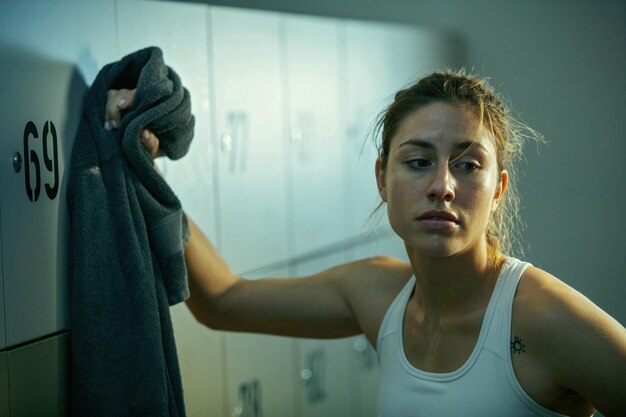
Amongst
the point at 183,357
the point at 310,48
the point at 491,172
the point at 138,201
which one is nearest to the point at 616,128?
the point at 310,48

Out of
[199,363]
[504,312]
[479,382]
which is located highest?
[504,312]

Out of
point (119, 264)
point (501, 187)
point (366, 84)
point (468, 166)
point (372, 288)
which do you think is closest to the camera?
point (119, 264)

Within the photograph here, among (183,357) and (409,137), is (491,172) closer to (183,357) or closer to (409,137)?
(409,137)

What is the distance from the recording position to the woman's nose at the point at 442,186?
3.79ft

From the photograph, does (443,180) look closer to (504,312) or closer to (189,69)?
(504,312)

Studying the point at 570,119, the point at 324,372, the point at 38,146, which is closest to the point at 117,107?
the point at 38,146

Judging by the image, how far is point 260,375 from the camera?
2074 millimetres

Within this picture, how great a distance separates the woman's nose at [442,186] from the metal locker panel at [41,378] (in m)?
0.65

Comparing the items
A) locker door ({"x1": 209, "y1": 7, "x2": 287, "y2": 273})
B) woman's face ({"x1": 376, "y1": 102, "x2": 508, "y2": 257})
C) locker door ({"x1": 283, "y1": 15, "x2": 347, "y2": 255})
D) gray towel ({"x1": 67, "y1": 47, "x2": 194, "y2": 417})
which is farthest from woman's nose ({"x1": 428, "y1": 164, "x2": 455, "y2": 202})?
locker door ({"x1": 283, "y1": 15, "x2": 347, "y2": 255})

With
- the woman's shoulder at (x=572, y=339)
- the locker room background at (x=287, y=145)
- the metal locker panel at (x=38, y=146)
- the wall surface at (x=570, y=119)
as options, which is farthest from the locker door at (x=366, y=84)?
the metal locker panel at (x=38, y=146)

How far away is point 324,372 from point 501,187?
1360 mm

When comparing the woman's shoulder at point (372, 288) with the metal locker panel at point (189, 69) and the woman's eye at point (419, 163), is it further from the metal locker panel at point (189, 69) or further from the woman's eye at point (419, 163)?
the metal locker panel at point (189, 69)

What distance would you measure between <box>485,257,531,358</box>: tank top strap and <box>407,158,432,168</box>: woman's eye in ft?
0.83

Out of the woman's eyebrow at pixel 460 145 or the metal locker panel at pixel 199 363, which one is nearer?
the woman's eyebrow at pixel 460 145
